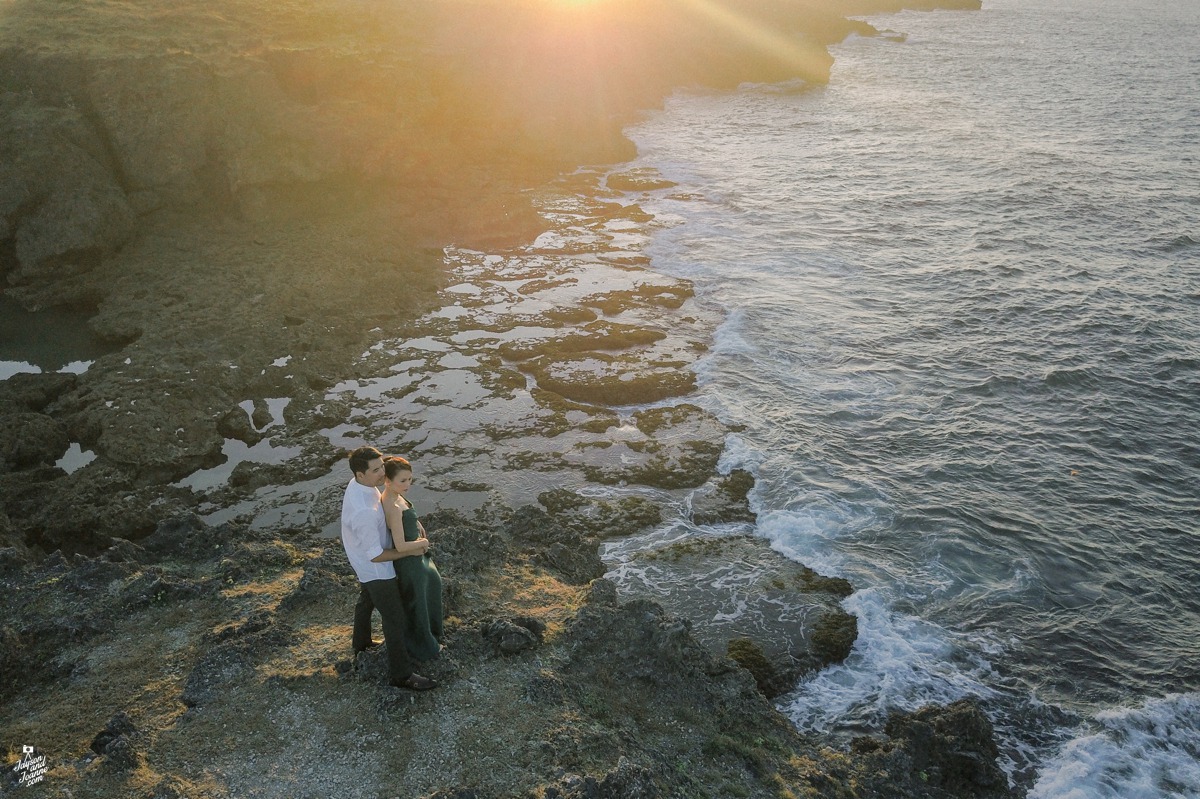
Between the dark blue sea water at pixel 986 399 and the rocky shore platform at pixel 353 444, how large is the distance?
4.20ft

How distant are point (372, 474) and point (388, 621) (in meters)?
1.76

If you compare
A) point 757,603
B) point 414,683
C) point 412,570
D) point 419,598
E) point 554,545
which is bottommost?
point 757,603

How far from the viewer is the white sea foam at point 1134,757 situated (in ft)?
33.9

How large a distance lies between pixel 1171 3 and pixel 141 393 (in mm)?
124033

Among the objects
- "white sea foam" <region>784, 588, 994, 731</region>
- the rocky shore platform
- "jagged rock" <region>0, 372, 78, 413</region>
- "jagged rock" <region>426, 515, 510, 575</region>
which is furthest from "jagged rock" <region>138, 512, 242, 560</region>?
"white sea foam" <region>784, 588, 994, 731</region>

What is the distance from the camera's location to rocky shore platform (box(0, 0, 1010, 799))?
933 centimetres

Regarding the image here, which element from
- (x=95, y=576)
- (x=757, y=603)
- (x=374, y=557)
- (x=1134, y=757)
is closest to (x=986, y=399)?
(x=757, y=603)

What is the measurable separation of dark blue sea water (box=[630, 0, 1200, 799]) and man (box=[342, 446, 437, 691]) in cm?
585

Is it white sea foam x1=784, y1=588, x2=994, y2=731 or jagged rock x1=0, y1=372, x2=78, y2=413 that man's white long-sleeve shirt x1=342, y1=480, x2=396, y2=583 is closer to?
white sea foam x1=784, y1=588, x2=994, y2=731

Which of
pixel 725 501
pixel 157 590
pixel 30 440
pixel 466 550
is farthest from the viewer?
pixel 30 440

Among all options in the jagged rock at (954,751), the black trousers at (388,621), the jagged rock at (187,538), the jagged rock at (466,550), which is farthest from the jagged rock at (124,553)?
the jagged rock at (954,751)

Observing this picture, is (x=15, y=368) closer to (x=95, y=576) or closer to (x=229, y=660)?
(x=95, y=576)

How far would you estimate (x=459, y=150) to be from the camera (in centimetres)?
3450

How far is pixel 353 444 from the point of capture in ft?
57.5
